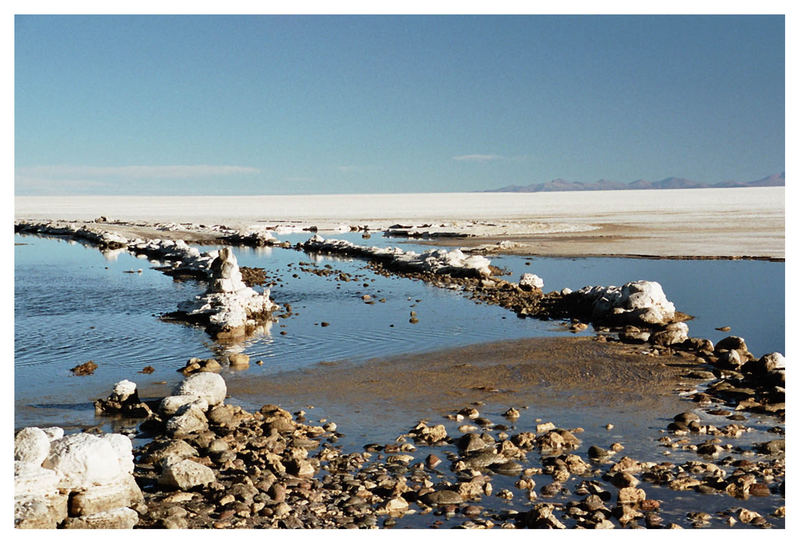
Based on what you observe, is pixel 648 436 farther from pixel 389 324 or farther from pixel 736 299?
pixel 736 299

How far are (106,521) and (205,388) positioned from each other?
436cm

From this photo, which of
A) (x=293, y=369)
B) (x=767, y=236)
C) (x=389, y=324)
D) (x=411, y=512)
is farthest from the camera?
(x=767, y=236)

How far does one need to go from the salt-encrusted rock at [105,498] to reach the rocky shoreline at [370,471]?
1cm

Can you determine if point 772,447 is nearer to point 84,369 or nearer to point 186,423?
point 186,423

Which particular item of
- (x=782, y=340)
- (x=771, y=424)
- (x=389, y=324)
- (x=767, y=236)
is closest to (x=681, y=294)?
(x=782, y=340)

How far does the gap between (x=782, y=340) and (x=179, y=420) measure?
43.3ft

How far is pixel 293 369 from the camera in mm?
14414

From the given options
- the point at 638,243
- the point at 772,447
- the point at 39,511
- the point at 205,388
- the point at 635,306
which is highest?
the point at 638,243

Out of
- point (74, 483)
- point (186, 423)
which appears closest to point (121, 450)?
point (74, 483)

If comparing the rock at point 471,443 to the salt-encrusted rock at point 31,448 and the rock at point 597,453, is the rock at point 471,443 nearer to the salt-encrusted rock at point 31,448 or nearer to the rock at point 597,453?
the rock at point 597,453

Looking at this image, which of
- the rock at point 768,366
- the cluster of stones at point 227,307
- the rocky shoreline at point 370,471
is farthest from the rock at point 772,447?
the cluster of stones at point 227,307

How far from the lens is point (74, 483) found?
7.48 m

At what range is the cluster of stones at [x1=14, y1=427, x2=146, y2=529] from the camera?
718 centimetres

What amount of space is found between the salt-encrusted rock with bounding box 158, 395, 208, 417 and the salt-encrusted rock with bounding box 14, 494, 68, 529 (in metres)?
3.52
